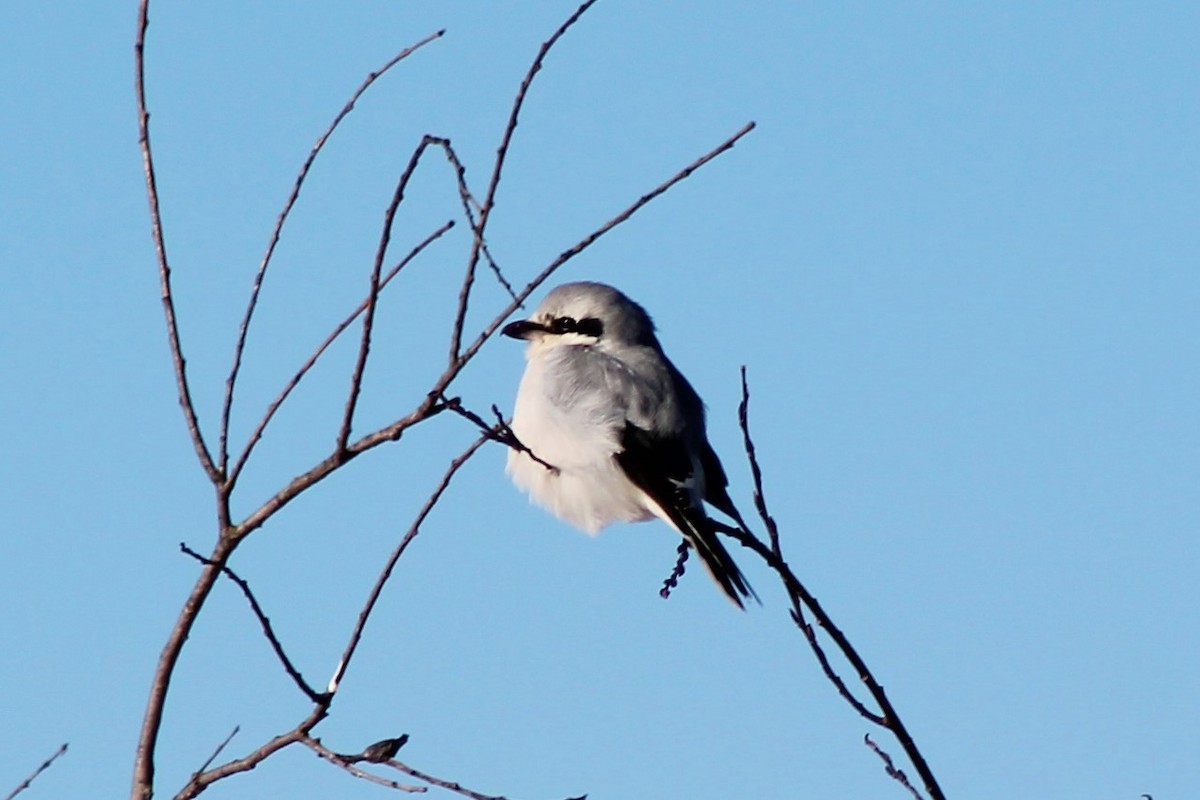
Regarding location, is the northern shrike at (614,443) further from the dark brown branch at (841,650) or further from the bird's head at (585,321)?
the dark brown branch at (841,650)

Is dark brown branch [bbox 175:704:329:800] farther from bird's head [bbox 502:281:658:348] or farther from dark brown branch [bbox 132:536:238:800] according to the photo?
bird's head [bbox 502:281:658:348]

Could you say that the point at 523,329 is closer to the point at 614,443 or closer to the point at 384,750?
the point at 614,443

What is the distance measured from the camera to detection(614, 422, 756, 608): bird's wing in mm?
4438

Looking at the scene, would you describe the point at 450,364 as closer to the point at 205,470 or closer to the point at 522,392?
the point at 205,470

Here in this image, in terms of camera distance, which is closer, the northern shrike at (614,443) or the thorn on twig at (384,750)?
the thorn on twig at (384,750)

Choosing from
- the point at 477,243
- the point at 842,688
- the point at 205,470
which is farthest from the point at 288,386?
the point at 842,688

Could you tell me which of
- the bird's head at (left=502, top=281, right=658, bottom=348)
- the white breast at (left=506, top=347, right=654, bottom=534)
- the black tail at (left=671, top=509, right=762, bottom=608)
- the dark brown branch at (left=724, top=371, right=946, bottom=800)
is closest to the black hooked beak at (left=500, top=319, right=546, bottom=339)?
the bird's head at (left=502, top=281, right=658, bottom=348)

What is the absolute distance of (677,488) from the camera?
15.5 ft

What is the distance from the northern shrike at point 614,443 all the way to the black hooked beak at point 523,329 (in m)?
0.16

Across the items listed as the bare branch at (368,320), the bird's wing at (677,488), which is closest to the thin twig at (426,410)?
the bare branch at (368,320)

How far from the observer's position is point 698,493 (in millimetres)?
4863

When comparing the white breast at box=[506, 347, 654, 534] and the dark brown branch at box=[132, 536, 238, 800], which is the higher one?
the white breast at box=[506, 347, 654, 534]

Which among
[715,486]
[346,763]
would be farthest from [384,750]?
[715,486]

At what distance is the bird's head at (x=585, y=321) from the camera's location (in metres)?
5.38
